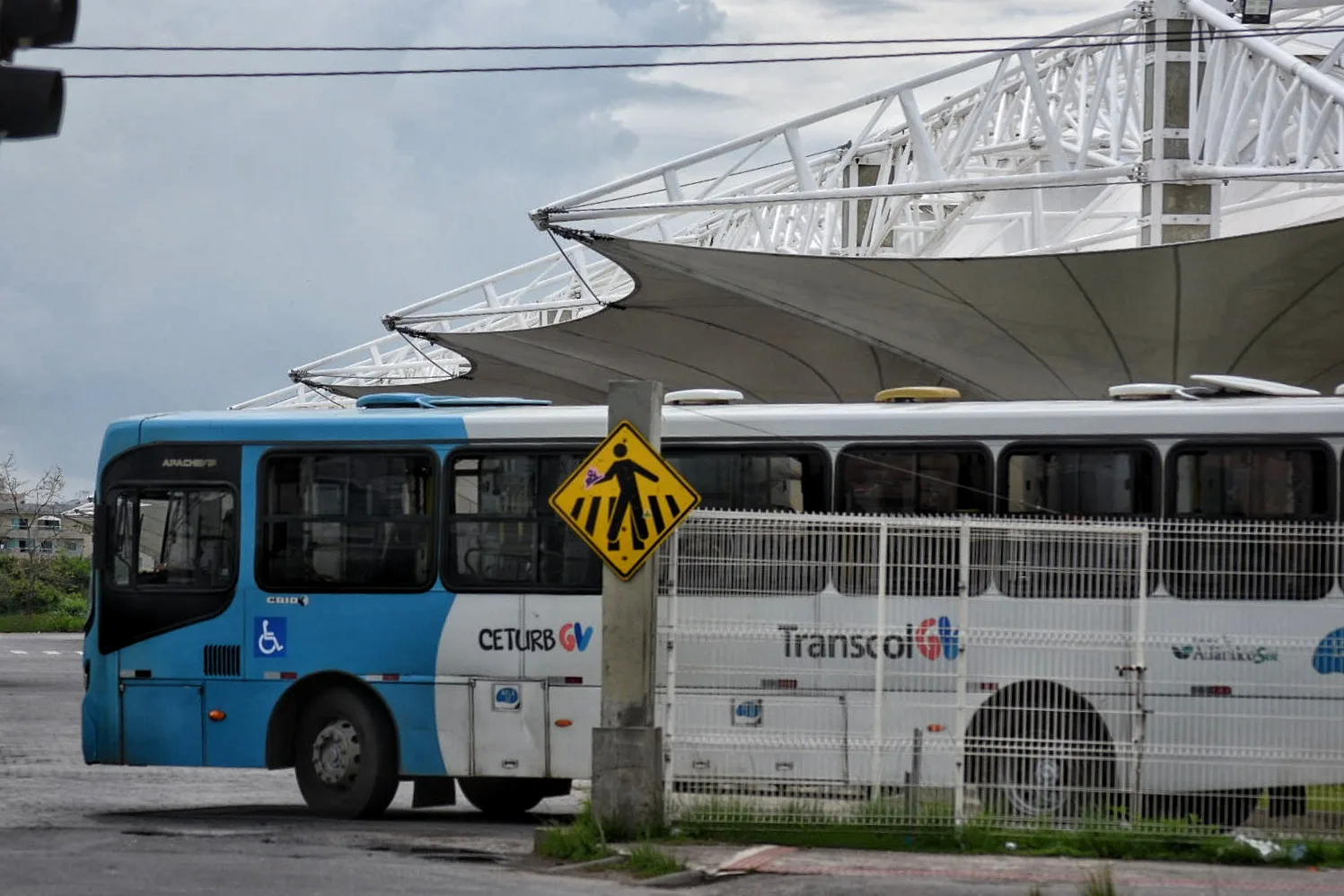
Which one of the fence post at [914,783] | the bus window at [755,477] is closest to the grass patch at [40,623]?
the bus window at [755,477]

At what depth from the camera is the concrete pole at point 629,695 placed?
12727 millimetres

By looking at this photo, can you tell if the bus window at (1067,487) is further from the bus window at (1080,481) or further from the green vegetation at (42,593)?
the green vegetation at (42,593)

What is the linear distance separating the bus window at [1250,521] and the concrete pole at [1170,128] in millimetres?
18118

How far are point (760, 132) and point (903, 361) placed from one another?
46.6 ft

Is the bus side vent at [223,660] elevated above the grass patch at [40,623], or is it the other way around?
the bus side vent at [223,660]

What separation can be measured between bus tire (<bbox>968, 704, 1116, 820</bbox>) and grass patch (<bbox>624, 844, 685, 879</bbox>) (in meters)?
2.37

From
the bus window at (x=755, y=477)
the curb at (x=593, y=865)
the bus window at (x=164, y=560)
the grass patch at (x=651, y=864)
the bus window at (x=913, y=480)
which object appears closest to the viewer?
the grass patch at (x=651, y=864)

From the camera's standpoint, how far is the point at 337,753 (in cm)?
1585

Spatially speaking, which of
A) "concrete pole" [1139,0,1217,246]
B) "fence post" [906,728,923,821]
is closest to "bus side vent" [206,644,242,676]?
"fence post" [906,728,923,821]

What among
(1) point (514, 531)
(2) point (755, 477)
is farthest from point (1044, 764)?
(1) point (514, 531)

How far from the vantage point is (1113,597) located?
516 inches

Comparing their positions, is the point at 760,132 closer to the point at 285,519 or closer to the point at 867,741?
the point at 285,519

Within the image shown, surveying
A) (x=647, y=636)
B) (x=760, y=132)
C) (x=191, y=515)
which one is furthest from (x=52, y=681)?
(x=647, y=636)

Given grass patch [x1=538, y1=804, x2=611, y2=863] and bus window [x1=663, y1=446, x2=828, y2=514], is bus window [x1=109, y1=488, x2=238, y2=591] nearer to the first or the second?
bus window [x1=663, y1=446, x2=828, y2=514]
